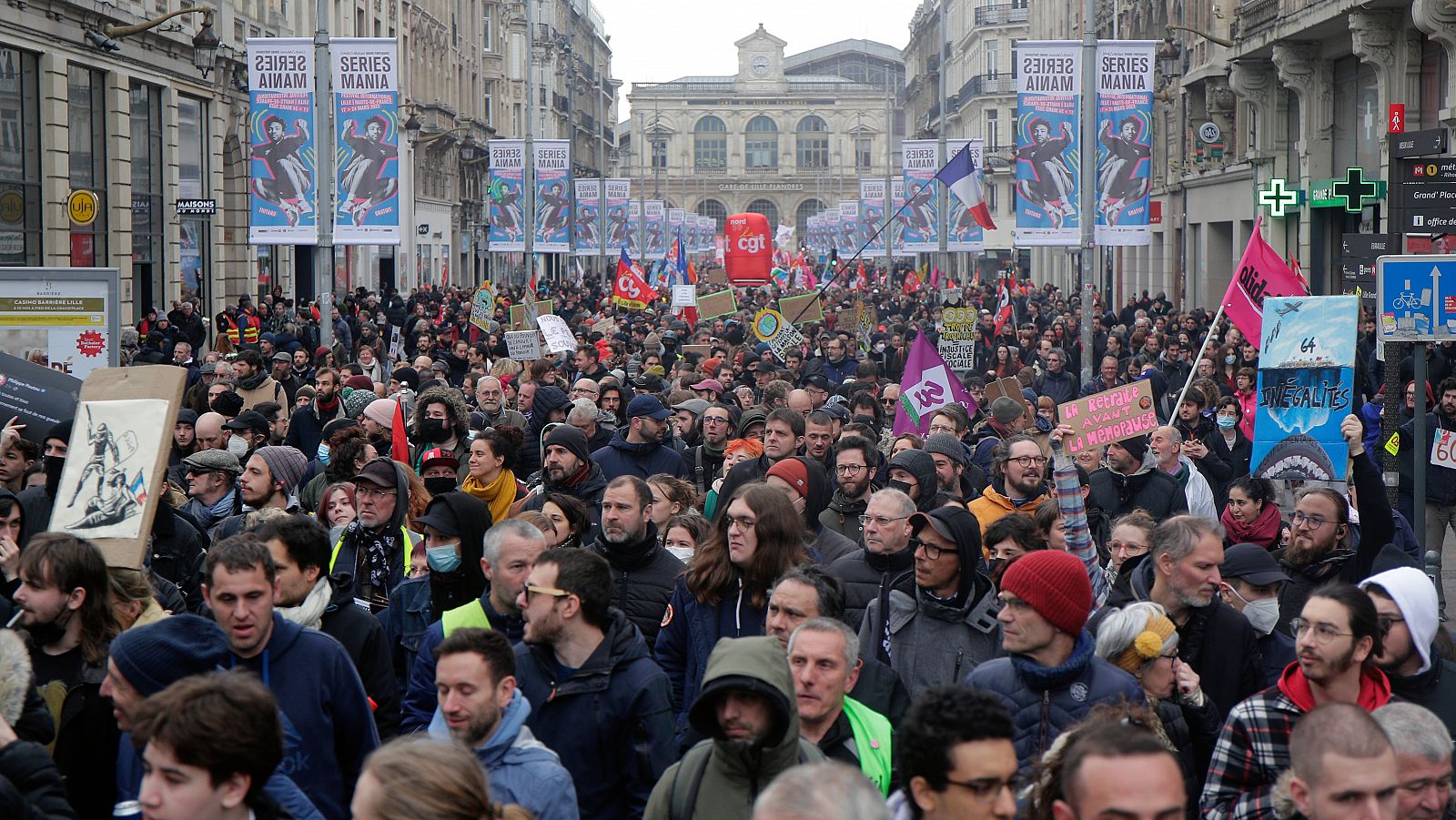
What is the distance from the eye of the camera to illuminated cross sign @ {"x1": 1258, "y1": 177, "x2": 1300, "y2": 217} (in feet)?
92.1

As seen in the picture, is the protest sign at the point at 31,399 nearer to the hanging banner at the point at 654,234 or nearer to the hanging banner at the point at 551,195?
the hanging banner at the point at 551,195

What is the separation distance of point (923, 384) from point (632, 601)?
6691 millimetres

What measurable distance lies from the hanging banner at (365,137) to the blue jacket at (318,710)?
1482cm

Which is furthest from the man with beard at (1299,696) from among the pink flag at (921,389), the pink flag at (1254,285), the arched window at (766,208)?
the arched window at (766,208)

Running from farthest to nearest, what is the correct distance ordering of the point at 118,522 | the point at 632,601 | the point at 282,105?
the point at 282,105
the point at 632,601
the point at 118,522

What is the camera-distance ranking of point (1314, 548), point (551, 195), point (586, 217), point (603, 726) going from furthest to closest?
point (586, 217), point (551, 195), point (1314, 548), point (603, 726)

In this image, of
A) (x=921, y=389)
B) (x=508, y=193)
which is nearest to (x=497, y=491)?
(x=921, y=389)

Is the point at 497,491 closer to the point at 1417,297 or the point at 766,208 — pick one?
the point at 1417,297

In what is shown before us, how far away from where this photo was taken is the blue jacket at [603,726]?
484 cm

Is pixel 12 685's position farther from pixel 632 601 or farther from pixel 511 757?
pixel 632 601

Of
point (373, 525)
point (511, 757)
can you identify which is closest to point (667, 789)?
point (511, 757)

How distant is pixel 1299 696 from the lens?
15.2ft

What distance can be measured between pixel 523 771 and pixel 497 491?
3975 mm

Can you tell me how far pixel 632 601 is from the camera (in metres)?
6.50
